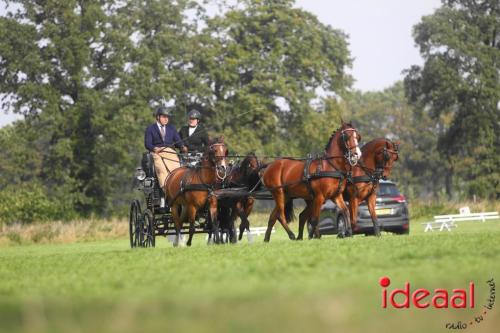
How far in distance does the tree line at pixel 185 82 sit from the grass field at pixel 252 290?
39.6 m

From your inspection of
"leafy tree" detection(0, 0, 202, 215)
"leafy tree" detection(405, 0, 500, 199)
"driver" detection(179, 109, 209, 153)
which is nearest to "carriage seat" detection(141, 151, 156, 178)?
"driver" detection(179, 109, 209, 153)

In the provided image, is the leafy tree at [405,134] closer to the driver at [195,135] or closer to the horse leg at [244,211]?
the horse leg at [244,211]

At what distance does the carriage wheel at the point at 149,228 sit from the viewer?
22297mm

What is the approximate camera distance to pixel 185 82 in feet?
210

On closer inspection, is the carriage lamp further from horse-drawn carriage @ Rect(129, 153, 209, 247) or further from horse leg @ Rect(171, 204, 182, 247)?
horse leg @ Rect(171, 204, 182, 247)

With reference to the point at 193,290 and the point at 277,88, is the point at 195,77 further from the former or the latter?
the point at 193,290

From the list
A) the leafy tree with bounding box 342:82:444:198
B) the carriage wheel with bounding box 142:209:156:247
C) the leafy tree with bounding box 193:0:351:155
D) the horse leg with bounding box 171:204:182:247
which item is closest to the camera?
the carriage wheel with bounding box 142:209:156:247

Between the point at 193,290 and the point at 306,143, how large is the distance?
60693mm

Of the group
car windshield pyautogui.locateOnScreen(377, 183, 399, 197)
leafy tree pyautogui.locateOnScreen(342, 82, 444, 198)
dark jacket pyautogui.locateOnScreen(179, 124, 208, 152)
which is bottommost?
car windshield pyautogui.locateOnScreen(377, 183, 399, 197)

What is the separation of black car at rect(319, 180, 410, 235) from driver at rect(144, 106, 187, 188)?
27.8 ft

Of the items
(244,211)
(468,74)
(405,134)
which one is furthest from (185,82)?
(405,134)

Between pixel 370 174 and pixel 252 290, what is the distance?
1397 cm

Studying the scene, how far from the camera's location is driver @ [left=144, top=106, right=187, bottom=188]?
2314 cm

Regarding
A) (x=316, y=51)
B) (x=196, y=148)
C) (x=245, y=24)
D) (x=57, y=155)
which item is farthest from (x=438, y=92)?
(x=196, y=148)
